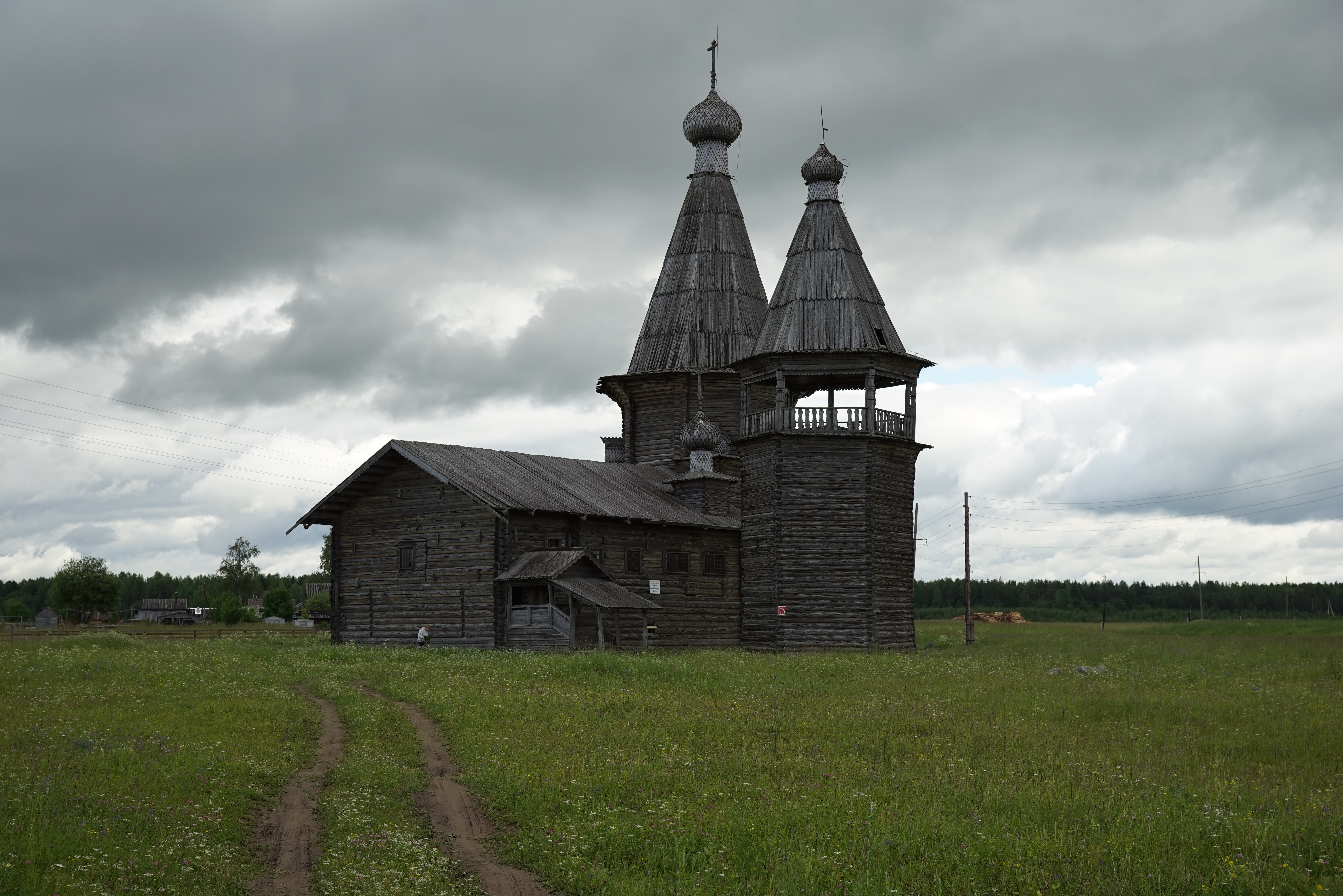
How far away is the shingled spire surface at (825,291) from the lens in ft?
126

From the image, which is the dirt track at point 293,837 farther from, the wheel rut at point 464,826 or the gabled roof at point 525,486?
the gabled roof at point 525,486

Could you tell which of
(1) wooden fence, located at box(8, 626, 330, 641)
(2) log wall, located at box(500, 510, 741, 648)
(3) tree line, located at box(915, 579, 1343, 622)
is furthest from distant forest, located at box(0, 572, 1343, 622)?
(2) log wall, located at box(500, 510, 741, 648)

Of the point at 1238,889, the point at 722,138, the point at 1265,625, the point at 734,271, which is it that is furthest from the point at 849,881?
the point at 1265,625

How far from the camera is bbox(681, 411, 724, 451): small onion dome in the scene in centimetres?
4284

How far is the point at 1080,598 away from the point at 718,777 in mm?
134003

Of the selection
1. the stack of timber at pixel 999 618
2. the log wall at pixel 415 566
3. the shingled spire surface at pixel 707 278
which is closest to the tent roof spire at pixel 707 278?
the shingled spire surface at pixel 707 278

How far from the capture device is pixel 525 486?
121 ft

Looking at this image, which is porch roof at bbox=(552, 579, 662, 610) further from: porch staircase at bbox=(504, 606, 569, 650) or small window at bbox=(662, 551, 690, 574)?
small window at bbox=(662, 551, 690, 574)

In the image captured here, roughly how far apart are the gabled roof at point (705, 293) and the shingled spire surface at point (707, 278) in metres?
0.03

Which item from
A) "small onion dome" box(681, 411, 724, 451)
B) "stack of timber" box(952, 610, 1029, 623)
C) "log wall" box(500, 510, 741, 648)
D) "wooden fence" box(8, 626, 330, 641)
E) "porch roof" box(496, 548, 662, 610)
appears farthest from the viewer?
"stack of timber" box(952, 610, 1029, 623)

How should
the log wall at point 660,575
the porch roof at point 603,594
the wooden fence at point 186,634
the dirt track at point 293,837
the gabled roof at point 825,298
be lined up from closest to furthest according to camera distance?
the dirt track at point 293,837 → the porch roof at point 603,594 → the log wall at point 660,575 → the gabled roof at point 825,298 → the wooden fence at point 186,634

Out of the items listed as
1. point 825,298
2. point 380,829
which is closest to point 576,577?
point 825,298

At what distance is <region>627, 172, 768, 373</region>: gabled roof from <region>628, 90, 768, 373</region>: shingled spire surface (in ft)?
0.10

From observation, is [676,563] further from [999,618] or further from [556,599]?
[999,618]
